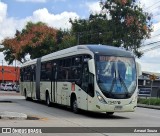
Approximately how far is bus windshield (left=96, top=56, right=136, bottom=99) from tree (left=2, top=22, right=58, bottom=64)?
154 feet

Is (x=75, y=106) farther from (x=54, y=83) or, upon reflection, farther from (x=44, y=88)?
(x=44, y=88)

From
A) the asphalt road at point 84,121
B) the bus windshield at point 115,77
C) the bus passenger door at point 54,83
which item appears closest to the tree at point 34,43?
the bus passenger door at point 54,83

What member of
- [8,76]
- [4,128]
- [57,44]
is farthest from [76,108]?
[8,76]

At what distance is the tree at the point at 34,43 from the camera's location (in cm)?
6869

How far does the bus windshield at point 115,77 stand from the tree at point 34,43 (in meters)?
47.0

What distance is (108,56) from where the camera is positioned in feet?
68.8

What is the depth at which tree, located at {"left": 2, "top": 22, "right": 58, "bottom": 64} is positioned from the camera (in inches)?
2704

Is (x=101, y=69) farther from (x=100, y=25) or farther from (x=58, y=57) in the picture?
(x=100, y=25)

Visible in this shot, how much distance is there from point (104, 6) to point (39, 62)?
17898 millimetres

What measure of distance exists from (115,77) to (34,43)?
49.6 m

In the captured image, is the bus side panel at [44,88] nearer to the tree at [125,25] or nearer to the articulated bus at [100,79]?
the articulated bus at [100,79]

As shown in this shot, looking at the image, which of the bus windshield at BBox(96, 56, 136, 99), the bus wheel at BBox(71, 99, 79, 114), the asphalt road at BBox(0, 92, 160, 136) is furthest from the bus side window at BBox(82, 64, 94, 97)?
the bus wheel at BBox(71, 99, 79, 114)

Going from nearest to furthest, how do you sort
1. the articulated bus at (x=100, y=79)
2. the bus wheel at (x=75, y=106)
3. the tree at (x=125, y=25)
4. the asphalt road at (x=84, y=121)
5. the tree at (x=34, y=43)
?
the asphalt road at (x=84, y=121) < the articulated bus at (x=100, y=79) < the bus wheel at (x=75, y=106) < the tree at (x=125, y=25) < the tree at (x=34, y=43)

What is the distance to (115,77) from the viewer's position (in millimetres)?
20609
